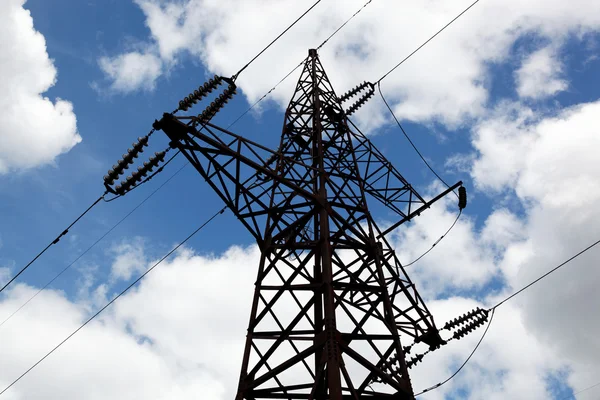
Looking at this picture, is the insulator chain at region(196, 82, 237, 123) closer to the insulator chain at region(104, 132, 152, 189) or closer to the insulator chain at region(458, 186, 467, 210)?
the insulator chain at region(104, 132, 152, 189)

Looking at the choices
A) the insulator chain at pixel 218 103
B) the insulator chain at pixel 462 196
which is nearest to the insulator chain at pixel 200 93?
the insulator chain at pixel 218 103

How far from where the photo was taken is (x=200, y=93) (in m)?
13.8

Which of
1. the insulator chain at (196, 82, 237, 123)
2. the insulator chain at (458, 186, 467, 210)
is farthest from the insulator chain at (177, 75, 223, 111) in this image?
the insulator chain at (458, 186, 467, 210)

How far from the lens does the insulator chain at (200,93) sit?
1355 centimetres

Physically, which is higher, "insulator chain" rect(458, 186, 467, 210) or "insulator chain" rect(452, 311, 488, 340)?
"insulator chain" rect(458, 186, 467, 210)

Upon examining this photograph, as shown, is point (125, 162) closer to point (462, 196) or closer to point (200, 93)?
point (200, 93)

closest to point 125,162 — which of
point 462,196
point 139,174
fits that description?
point 139,174

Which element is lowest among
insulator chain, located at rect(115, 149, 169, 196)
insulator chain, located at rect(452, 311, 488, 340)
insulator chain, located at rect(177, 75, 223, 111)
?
insulator chain, located at rect(452, 311, 488, 340)

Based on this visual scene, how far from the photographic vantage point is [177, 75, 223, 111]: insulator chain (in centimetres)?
1355

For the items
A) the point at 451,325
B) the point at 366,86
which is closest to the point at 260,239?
the point at 451,325

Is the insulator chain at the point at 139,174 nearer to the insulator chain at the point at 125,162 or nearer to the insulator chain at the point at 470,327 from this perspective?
the insulator chain at the point at 125,162

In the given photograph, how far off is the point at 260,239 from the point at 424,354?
6.53 meters

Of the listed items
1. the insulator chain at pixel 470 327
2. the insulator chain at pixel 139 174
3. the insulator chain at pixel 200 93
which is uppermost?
the insulator chain at pixel 200 93

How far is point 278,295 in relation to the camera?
37.4ft
